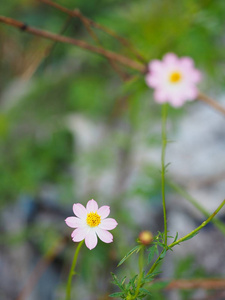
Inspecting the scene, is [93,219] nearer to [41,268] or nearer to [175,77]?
[175,77]

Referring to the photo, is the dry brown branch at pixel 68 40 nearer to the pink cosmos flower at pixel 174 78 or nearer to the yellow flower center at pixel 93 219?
the pink cosmos flower at pixel 174 78

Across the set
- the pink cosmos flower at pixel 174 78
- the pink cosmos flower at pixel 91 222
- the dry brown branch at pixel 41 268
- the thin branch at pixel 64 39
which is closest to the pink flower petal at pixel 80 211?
the pink cosmos flower at pixel 91 222

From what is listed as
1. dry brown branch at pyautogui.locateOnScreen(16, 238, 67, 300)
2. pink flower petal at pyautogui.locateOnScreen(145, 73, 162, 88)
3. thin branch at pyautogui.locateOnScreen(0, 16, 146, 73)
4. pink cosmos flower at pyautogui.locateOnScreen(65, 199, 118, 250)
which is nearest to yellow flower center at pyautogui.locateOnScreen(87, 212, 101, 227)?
pink cosmos flower at pyautogui.locateOnScreen(65, 199, 118, 250)

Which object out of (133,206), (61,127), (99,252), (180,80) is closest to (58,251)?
(99,252)

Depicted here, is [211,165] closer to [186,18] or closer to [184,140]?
[184,140]

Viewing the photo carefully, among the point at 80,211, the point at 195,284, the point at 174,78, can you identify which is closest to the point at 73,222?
the point at 80,211
